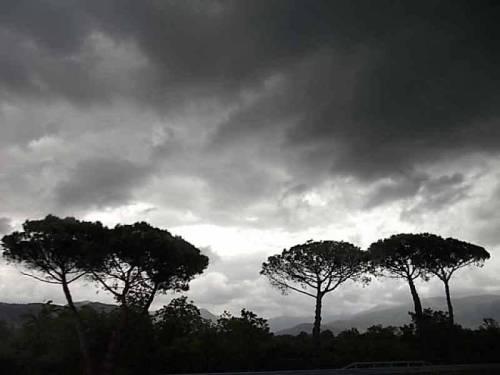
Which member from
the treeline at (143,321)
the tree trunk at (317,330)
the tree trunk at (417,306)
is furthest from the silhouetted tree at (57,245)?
the tree trunk at (417,306)

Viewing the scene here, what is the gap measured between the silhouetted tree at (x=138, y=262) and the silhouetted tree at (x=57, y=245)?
80 cm

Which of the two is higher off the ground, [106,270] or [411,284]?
A: [411,284]

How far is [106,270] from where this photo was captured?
94.1 feet

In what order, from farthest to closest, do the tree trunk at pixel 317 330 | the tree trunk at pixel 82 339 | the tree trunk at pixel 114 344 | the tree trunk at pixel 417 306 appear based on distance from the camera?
the tree trunk at pixel 417 306, the tree trunk at pixel 317 330, the tree trunk at pixel 114 344, the tree trunk at pixel 82 339

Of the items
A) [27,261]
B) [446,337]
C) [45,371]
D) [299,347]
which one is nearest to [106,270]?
[27,261]

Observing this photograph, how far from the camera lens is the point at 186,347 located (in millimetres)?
26828

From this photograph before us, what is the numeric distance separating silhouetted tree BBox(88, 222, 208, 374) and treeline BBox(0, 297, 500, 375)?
1119mm

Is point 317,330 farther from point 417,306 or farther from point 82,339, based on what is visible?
point 82,339

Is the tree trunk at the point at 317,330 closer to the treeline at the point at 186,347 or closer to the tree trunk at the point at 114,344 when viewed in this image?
the treeline at the point at 186,347

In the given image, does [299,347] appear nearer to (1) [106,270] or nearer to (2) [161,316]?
(2) [161,316]

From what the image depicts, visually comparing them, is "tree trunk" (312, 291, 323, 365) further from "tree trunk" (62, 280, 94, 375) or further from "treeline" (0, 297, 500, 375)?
"tree trunk" (62, 280, 94, 375)

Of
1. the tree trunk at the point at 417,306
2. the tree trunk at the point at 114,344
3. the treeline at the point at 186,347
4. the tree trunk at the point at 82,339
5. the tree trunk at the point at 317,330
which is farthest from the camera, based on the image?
the tree trunk at the point at 417,306

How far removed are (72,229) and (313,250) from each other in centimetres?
1925

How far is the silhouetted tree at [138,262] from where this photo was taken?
28062 millimetres
